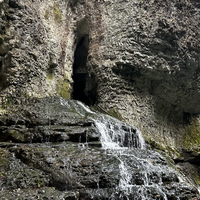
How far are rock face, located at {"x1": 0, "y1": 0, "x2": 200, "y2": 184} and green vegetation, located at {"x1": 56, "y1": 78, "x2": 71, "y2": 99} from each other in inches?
2.2

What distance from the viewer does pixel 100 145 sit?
16.3 ft

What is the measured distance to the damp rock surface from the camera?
331cm

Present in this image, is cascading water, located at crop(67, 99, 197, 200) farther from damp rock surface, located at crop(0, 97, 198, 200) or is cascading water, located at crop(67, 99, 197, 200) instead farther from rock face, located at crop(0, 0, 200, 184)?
rock face, located at crop(0, 0, 200, 184)

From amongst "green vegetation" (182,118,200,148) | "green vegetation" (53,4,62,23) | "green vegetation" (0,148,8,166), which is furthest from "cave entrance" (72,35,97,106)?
"green vegetation" (0,148,8,166)

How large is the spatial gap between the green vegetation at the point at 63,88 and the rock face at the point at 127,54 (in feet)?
0.18

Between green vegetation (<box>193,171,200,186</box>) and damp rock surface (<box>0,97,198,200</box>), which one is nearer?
damp rock surface (<box>0,97,198,200</box>)

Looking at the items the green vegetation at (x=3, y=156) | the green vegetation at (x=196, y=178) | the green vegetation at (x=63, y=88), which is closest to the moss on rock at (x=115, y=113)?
the green vegetation at (x=63, y=88)

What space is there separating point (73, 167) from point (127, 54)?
7956mm

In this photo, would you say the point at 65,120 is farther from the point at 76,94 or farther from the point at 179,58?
the point at 76,94

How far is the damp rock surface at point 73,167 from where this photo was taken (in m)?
3.31

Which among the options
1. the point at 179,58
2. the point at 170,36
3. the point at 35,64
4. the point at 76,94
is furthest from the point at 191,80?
the point at 35,64

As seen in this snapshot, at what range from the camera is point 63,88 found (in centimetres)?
1091

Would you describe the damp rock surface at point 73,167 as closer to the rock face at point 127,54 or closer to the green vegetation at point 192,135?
the rock face at point 127,54

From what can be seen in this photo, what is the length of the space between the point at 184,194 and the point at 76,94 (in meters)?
11.7
